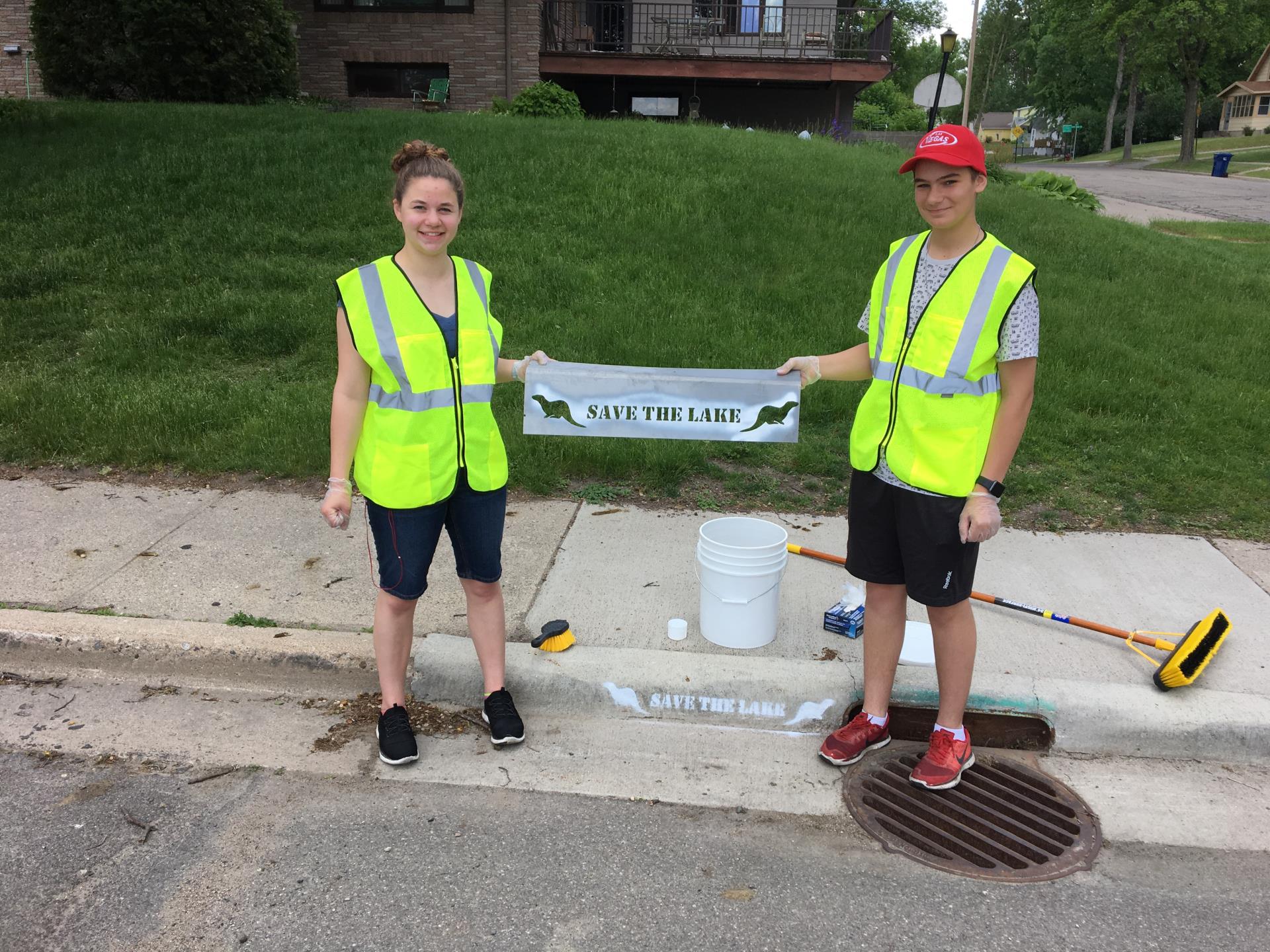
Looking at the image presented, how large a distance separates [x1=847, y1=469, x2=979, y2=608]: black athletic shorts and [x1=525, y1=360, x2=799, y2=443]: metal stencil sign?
22.4 inches

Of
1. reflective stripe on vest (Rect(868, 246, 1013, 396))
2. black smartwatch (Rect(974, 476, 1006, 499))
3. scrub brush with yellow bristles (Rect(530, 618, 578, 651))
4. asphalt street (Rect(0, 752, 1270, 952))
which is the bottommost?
asphalt street (Rect(0, 752, 1270, 952))

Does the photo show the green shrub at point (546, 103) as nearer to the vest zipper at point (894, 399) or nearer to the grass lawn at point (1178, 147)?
the vest zipper at point (894, 399)

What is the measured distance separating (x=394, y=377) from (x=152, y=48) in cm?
1533

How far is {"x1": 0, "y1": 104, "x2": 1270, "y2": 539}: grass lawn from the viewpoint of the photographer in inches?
227

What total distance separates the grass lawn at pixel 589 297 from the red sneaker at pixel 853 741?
6.93 feet

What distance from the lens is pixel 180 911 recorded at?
8.50 ft

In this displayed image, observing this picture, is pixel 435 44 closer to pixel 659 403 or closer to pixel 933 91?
pixel 933 91

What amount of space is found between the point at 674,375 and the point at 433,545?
1155 millimetres

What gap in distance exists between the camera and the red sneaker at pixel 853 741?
3322 mm

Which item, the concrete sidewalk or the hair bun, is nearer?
the hair bun

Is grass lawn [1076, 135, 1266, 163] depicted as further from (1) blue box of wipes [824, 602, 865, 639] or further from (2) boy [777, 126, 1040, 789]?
(2) boy [777, 126, 1040, 789]

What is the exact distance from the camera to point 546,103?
16031 mm

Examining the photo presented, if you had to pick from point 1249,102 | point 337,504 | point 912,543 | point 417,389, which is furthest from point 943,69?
point 1249,102

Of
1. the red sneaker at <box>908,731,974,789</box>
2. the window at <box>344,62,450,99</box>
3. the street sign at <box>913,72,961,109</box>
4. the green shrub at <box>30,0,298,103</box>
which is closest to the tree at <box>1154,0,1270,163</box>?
the window at <box>344,62,450,99</box>
